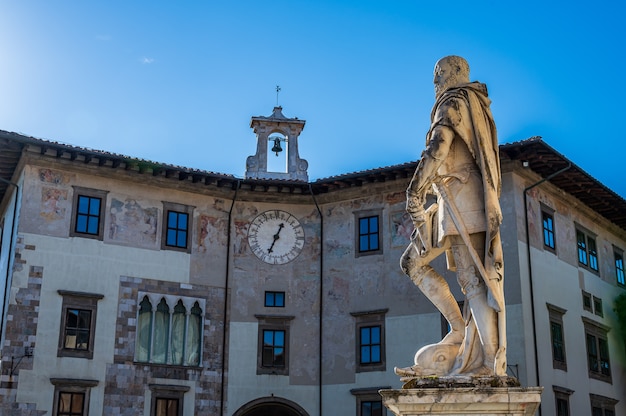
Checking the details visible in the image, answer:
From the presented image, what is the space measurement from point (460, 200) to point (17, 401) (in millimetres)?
21225

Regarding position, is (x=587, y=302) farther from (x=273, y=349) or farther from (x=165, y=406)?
(x=165, y=406)

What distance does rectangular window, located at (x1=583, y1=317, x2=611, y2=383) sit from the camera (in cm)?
2997

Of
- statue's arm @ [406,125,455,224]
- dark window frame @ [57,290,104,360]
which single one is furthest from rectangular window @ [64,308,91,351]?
statue's arm @ [406,125,455,224]

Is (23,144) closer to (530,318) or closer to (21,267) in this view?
(21,267)

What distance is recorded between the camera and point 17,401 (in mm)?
25812

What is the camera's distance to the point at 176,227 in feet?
97.8

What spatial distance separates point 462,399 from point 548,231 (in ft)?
76.5

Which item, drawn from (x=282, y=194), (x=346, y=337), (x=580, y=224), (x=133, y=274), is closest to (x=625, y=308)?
(x=580, y=224)

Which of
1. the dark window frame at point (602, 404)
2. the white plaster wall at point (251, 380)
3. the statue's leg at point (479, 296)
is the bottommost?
the statue's leg at point (479, 296)

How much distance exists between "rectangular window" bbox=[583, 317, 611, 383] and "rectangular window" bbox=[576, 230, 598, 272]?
6.91 ft

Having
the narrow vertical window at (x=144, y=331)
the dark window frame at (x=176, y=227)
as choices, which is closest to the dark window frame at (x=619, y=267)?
the dark window frame at (x=176, y=227)

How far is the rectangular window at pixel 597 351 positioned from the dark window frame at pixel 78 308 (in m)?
15.9

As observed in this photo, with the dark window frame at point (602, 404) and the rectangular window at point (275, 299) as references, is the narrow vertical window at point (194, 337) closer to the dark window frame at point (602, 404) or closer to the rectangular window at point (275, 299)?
the rectangular window at point (275, 299)

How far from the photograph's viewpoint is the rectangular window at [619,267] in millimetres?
33656
